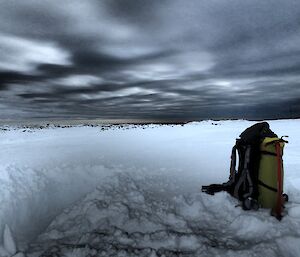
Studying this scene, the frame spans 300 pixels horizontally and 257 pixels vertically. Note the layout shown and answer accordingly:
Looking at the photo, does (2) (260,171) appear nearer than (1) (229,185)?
Yes

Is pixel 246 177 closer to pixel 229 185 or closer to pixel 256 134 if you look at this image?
pixel 229 185

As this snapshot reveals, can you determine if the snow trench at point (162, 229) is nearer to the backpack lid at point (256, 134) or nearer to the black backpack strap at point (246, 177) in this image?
the black backpack strap at point (246, 177)

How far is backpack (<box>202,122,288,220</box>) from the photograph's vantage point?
4695 mm

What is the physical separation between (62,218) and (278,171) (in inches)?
147

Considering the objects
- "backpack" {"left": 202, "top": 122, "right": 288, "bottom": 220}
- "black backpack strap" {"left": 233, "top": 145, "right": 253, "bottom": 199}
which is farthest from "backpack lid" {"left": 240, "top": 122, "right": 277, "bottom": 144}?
"black backpack strap" {"left": 233, "top": 145, "right": 253, "bottom": 199}

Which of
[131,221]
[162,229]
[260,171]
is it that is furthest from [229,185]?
[131,221]

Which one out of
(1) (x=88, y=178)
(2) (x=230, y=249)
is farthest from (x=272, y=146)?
(1) (x=88, y=178)

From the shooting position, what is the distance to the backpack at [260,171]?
4.70m

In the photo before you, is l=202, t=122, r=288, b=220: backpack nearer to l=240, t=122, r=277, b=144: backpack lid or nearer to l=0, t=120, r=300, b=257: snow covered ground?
l=240, t=122, r=277, b=144: backpack lid

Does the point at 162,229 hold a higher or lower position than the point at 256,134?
lower

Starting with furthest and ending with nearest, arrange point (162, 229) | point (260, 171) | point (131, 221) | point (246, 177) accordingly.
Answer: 1. point (246, 177)
2. point (260, 171)
3. point (131, 221)
4. point (162, 229)

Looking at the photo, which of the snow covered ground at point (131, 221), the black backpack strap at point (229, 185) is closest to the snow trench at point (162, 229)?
the snow covered ground at point (131, 221)

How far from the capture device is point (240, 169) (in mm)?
5254

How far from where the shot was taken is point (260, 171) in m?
4.91
